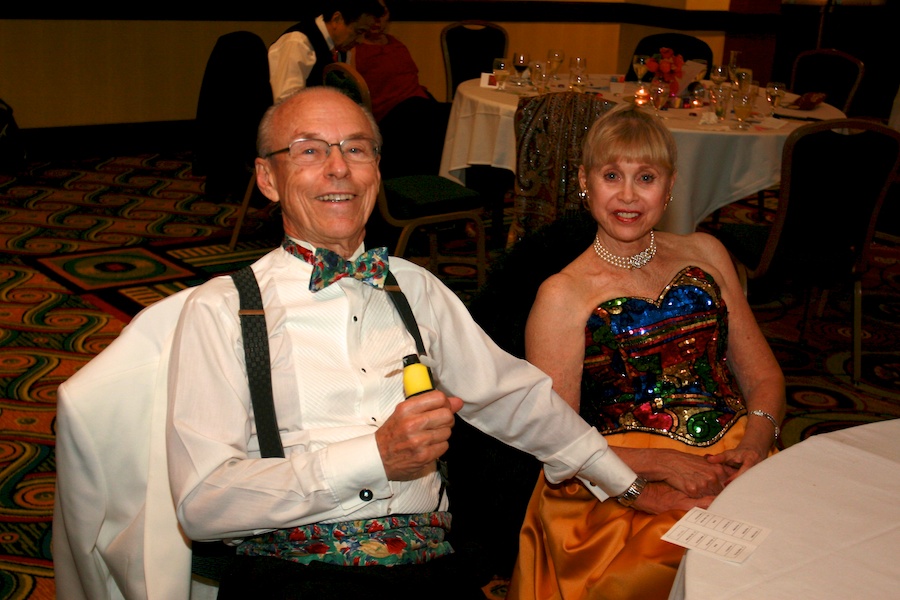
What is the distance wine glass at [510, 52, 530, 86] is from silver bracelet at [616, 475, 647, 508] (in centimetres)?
357

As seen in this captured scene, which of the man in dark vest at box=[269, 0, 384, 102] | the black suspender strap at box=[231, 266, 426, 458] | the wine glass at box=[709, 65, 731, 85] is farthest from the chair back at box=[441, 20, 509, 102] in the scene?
the black suspender strap at box=[231, 266, 426, 458]

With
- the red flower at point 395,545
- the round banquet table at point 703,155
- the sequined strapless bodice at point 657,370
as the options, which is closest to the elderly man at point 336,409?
the red flower at point 395,545

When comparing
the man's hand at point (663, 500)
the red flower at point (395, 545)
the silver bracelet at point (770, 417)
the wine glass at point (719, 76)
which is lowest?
the man's hand at point (663, 500)

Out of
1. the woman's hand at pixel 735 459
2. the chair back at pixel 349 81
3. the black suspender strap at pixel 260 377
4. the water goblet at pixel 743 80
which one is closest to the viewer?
the black suspender strap at pixel 260 377

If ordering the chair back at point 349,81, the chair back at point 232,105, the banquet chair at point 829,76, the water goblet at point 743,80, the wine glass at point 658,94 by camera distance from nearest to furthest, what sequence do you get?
the chair back at point 349,81, the water goblet at point 743,80, the wine glass at point 658,94, the chair back at point 232,105, the banquet chair at point 829,76

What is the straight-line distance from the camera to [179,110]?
7.06 meters

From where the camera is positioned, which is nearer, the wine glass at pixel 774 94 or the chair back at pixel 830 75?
the wine glass at pixel 774 94

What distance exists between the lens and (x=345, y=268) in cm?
153

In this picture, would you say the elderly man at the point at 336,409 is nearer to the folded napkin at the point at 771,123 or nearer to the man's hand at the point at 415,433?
the man's hand at the point at 415,433

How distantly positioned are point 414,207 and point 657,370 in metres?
2.12

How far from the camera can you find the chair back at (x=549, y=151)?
322 centimetres

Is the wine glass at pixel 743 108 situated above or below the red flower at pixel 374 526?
above

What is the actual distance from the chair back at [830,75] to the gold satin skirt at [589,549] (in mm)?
4400

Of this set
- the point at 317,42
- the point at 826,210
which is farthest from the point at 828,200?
the point at 317,42
